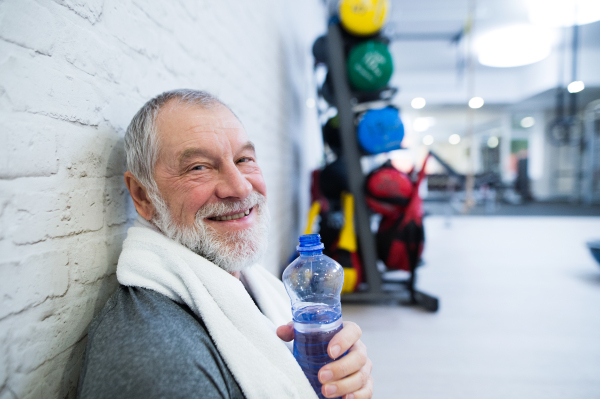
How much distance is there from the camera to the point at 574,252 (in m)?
3.92

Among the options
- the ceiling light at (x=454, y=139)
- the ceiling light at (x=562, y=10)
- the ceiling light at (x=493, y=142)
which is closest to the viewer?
the ceiling light at (x=562, y=10)

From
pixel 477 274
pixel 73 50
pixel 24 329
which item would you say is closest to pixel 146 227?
pixel 24 329

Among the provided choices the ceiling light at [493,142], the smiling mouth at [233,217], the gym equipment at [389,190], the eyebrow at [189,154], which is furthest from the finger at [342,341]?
the ceiling light at [493,142]

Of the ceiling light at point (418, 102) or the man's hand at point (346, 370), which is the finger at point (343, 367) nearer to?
the man's hand at point (346, 370)

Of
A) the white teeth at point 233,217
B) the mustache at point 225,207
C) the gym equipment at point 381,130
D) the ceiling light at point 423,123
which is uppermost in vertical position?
the ceiling light at point 423,123

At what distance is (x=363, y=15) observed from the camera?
2.32 metres

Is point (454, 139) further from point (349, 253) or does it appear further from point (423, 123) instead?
point (349, 253)

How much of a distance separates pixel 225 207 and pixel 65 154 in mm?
367

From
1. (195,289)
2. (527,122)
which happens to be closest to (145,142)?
(195,289)

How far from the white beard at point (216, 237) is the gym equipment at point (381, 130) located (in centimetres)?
155

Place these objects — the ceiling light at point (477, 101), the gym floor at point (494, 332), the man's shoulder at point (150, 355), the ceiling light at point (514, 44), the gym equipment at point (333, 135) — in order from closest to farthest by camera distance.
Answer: the man's shoulder at point (150, 355)
the gym floor at point (494, 332)
the gym equipment at point (333, 135)
the ceiling light at point (514, 44)
the ceiling light at point (477, 101)

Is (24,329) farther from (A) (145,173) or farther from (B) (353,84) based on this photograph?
(B) (353,84)

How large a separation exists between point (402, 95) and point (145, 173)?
9.47m

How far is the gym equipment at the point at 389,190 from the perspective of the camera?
92.4 inches
